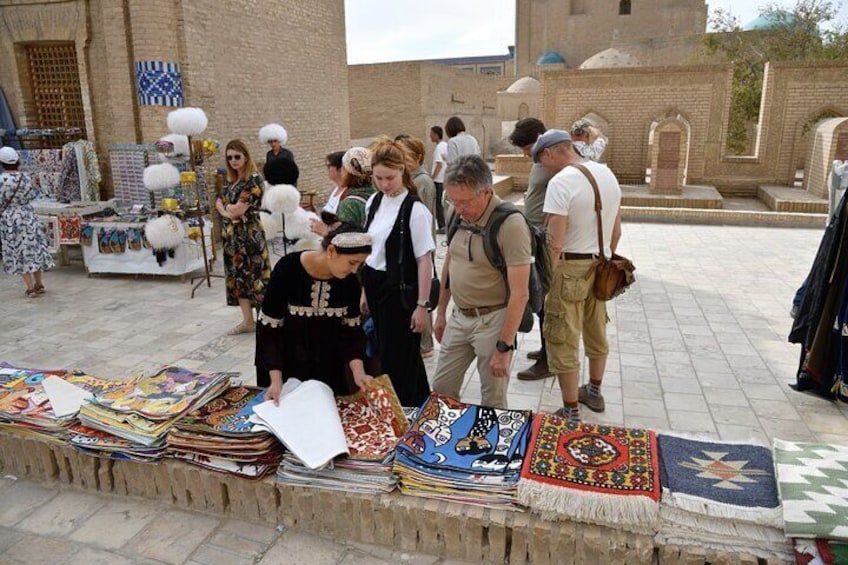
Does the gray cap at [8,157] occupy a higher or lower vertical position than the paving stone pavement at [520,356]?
higher

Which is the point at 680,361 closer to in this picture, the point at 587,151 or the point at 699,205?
the point at 587,151

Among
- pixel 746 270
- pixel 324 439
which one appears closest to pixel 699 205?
pixel 746 270

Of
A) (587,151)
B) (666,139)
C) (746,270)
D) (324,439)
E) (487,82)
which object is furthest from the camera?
(487,82)

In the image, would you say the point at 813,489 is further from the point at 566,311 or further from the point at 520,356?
the point at 520,356

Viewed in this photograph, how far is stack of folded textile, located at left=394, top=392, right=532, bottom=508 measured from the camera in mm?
2611

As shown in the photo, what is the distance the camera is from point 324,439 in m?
2.75

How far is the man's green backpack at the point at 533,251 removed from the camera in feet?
9.74

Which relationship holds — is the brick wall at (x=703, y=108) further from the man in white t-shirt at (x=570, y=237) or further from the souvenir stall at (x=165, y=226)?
the man in white t-shirt at (x=570, y=237)

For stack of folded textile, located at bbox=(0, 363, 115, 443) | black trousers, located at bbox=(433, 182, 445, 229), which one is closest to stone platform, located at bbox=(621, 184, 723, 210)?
black trousers, located at bbox=(433, 182, 445, 229)

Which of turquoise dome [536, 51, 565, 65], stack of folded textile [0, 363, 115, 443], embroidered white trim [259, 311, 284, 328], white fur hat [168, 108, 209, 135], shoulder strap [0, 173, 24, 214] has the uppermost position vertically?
turquoise dome [536, 51, 565, 65]

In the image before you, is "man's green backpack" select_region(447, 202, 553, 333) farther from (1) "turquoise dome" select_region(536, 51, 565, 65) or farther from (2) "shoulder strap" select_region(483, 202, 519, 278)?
(1) "turquoise dome" select_region(536, 51, 565, 65)

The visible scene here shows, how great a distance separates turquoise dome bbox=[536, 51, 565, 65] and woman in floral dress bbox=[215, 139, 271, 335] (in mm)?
33173

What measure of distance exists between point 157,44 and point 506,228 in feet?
25.7

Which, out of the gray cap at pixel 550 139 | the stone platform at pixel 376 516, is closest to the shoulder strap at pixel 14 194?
the stone platform at pixel 376 516
